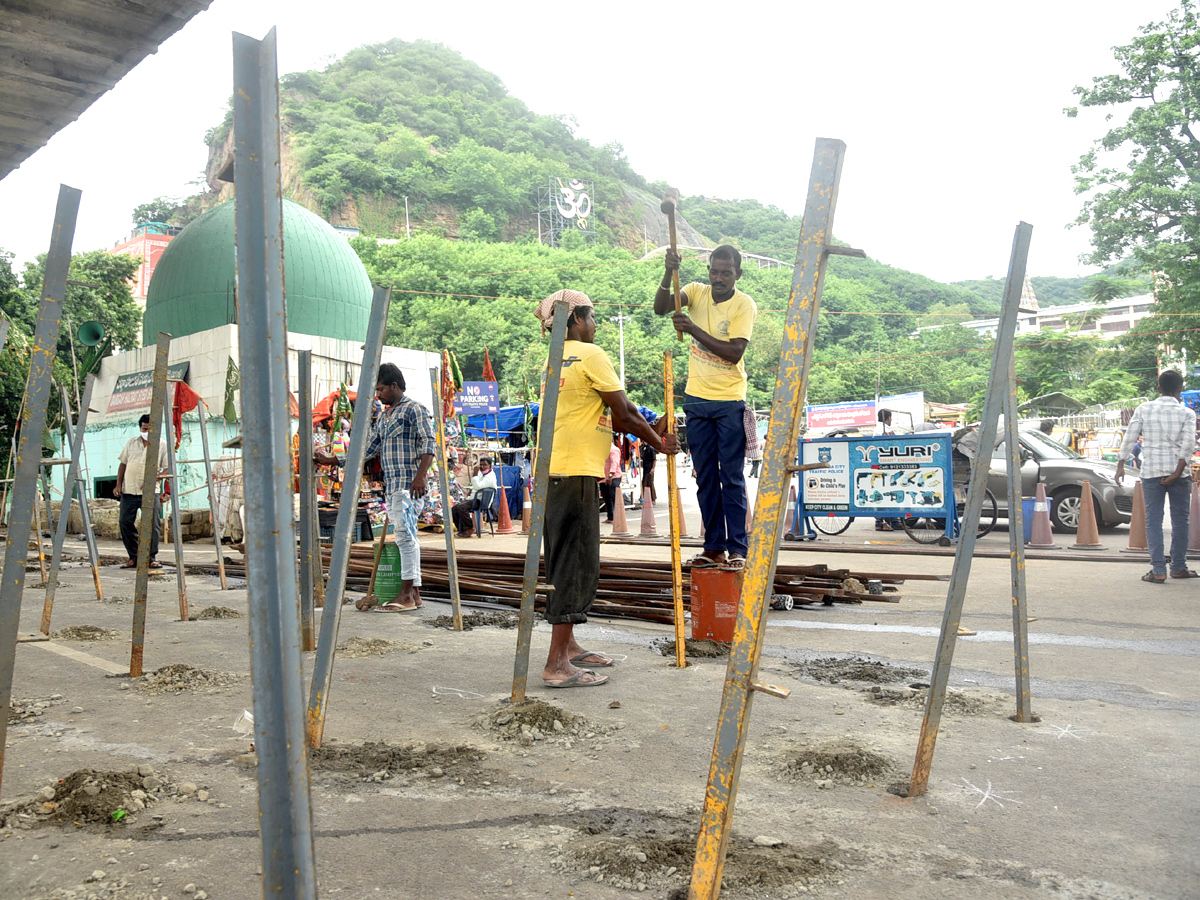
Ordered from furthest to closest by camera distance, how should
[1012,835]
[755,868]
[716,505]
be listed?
[716,505]
[1012,835]
[755,868]

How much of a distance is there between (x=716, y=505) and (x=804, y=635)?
1.13 m

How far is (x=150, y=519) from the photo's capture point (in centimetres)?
486

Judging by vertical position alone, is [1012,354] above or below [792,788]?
above

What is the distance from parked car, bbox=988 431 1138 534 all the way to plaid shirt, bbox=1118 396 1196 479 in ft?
12.6

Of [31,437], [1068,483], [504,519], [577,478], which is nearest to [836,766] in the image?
[577,478]

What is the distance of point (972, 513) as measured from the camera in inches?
121

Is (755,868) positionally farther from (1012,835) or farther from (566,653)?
(566,653)

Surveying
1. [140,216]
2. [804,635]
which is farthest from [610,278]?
[804,635]

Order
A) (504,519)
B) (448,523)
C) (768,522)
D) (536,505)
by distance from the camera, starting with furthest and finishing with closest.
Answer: (504,519)
(448,523)
(536,505)
(768,522)

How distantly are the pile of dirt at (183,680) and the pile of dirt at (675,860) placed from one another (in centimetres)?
282

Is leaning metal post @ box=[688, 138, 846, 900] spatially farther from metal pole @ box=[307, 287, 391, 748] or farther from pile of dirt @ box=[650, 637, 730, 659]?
pile of dirt @ box=[650, 637, 730, 659]

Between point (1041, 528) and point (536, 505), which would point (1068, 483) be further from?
point (536, 505)

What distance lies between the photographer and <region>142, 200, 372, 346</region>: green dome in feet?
75.0

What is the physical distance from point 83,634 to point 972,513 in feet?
20.0
